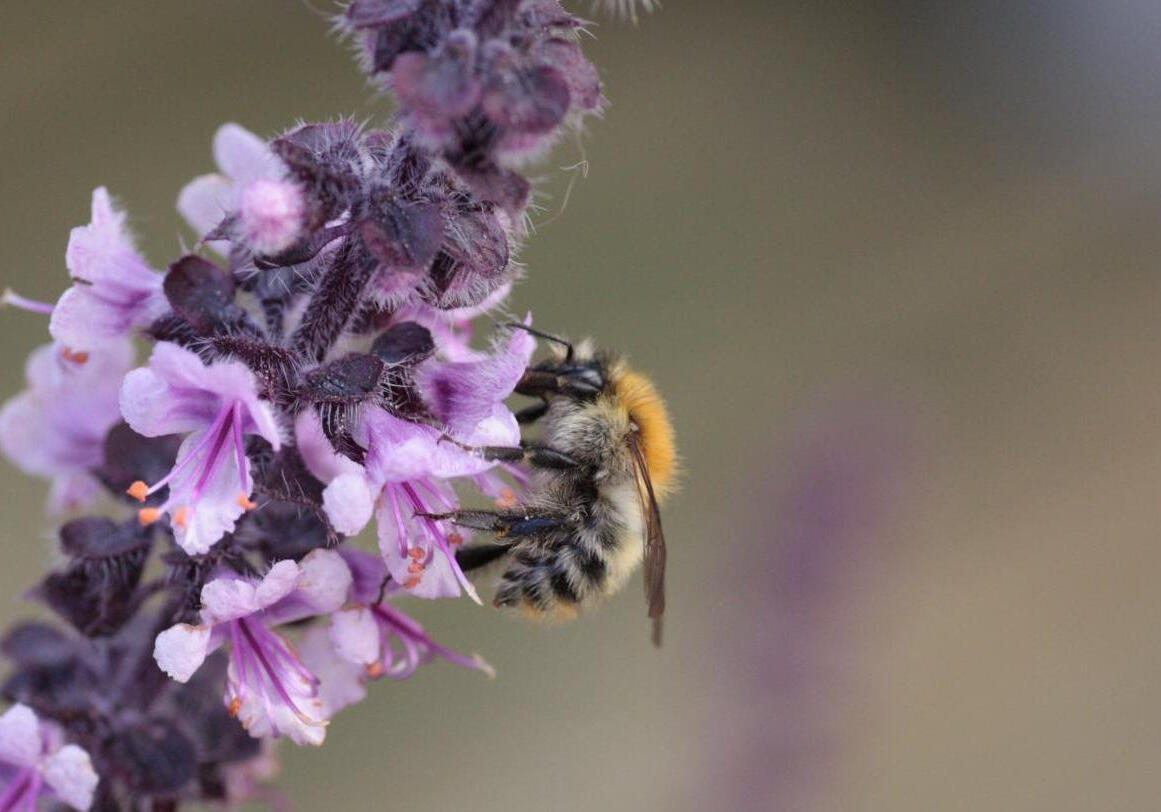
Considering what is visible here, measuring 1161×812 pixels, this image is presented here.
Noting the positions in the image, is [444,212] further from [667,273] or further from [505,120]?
[667,273]

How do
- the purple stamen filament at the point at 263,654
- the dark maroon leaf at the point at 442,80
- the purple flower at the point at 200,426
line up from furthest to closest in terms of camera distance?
1. the purple stamen filament at the point at 263,654
2. the purple flower at the point at 200,426
3. the dark maroon leaf at the point at 442,80

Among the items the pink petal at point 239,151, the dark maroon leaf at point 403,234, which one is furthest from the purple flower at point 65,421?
the dark maroon leaf at point 403,234

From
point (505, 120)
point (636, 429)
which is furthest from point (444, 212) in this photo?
point (636, 429)

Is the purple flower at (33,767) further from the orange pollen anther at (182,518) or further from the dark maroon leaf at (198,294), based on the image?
the dark maroon leaf at (198,294)

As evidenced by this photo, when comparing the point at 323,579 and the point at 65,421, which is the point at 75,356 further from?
the point at 323,579

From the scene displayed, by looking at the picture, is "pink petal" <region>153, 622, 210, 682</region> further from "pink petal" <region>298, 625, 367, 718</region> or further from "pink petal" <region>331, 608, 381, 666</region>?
"pink petal" <region>298, 625, 367, 718</region>

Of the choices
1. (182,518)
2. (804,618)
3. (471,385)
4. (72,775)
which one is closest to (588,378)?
(471,385)

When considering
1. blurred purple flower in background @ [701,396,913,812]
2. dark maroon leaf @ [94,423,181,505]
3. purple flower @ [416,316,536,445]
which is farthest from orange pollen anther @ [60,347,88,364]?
blurred purple flower in background @ [701,396,913,812]
